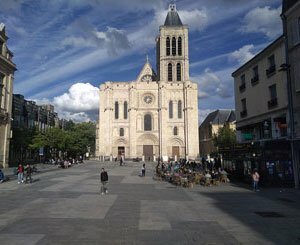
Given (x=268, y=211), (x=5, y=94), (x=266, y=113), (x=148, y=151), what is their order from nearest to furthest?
1. (x=268, y=211)
2. (x=266, y=113)
3. (x=5, y=94)
4. (x=148, y=151)

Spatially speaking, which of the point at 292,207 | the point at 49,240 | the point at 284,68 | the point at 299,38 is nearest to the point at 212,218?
the point at 292,207

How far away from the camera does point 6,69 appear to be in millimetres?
45531

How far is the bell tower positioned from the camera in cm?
8512

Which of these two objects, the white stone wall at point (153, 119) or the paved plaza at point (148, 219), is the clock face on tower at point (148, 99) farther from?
the paved plaza at point (148, 219)

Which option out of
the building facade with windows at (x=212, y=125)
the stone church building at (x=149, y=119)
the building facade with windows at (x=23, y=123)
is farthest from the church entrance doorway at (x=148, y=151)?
the building facade with windows at (x=23, y=123)

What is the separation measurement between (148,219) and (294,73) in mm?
15073

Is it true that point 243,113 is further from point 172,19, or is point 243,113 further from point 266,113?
point 172,19

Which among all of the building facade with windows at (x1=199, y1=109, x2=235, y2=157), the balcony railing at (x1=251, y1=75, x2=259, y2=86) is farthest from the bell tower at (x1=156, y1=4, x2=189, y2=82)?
the balcony railing at (x1=251, y1=75, x2=259, y2=86)

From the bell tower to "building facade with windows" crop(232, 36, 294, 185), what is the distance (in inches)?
2139

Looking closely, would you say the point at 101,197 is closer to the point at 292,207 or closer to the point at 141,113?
the point at 292,207

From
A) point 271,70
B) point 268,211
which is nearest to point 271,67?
point 271,70

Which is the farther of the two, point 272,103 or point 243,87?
point 243,87

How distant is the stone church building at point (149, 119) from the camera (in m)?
79.9

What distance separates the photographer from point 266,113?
2583 cm
